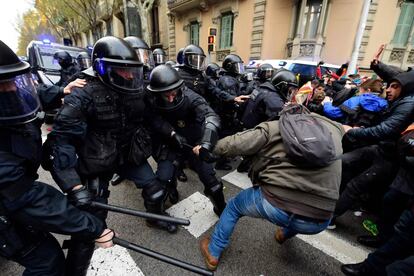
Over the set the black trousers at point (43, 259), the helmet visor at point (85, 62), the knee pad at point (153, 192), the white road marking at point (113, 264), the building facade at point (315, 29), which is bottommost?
the white road marking at point (113, 264)

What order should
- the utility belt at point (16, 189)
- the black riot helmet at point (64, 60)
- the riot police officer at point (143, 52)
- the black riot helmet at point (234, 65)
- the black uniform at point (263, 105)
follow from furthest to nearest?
the black riot helmet at point (64, 60), the black riot helmet at point (234, 65), the riot police officer at point (143, 52), the black uniform at point (263, 105), the utility belt at point (16, 189)

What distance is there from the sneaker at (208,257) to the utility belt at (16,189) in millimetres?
1566

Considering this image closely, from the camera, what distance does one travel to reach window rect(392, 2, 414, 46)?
37.6 ft

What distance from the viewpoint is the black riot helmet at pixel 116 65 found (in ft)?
6.28

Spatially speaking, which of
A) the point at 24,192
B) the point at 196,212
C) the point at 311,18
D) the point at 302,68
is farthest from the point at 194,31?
the point at 24,192

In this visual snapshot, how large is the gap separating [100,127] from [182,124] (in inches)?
40.9

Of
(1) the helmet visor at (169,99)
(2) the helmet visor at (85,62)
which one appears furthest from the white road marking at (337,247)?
(2) the helmet visor at (85,62)

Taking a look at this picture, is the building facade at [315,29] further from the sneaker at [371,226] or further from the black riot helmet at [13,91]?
the black riot helmet at [13,91]

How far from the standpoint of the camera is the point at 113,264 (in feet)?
6.96

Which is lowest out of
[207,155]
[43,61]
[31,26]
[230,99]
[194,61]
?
[207,155]

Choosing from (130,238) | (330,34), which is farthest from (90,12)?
(130,238)

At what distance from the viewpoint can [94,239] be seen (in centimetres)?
150

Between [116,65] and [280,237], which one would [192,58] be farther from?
[280,237]

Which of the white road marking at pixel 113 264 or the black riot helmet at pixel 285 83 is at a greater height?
the black riot helmet at pixel 285 83
